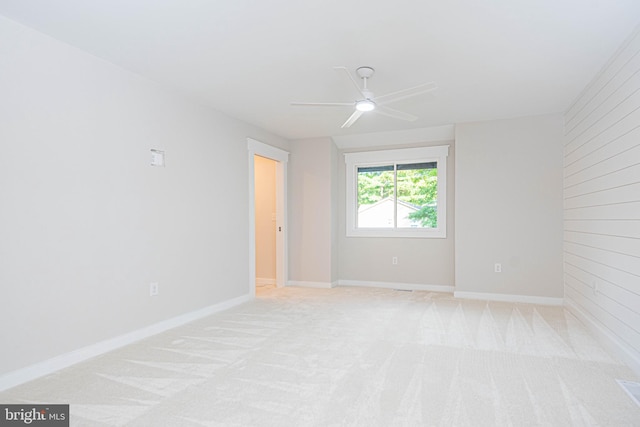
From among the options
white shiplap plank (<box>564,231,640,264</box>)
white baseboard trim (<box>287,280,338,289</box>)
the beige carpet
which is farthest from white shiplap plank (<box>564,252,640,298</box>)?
white baseboard trim (<box>287,280,338,289</box>)

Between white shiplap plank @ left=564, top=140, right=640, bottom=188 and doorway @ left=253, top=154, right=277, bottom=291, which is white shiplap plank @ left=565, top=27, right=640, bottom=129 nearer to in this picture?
white shiplap plank @ left=564, top=140, right=640, bottom=188

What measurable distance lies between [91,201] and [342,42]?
235 cm

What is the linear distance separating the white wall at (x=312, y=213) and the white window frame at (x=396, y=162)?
342mm

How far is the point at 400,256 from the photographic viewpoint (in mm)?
5980

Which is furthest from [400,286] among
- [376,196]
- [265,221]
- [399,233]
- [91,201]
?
[91,201]

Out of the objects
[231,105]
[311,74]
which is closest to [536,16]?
[311,74]

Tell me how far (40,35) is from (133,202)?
4.65 feet

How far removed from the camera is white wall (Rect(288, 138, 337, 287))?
19.8ft

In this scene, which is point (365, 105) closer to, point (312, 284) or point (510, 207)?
point (510, 207)

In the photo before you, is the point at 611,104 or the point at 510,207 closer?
the point at 611,104

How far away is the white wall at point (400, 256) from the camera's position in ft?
18.7

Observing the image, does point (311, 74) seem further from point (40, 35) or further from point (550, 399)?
point (550, 399)

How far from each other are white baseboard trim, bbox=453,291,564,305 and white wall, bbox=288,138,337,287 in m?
2.02

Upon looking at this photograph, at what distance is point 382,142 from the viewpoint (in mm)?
6004
